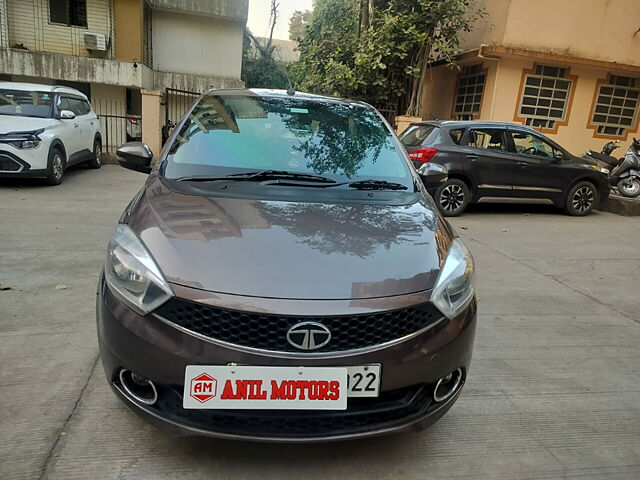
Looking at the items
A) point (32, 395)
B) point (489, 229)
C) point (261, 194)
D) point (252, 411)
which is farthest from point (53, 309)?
→ point (489, 229)

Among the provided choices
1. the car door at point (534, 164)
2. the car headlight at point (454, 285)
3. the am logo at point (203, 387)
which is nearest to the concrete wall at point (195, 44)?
the car door at point (534, 164)

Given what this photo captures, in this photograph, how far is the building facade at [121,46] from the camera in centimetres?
1464

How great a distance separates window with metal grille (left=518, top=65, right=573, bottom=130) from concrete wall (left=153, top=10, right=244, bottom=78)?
11.3 m

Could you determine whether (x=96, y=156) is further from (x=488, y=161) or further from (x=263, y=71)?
(x=263, y=71)

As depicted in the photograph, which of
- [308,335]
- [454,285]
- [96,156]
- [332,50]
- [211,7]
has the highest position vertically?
[211,7]

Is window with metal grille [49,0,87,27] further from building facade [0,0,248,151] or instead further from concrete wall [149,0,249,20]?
concrete wall [149,0,249,20]

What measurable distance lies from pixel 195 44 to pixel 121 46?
2.97m

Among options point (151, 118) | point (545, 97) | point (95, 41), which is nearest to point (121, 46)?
point (95, 41)

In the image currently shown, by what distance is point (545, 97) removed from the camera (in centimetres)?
1152

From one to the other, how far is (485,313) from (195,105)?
2686 millimetres

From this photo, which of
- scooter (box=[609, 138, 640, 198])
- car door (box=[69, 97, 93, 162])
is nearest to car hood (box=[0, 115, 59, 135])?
car door (box=[69, 97, 93, 162])

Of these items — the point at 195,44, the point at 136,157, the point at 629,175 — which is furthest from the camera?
the point at 195,44

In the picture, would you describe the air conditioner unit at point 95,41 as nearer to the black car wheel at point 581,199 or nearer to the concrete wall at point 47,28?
the concrete wall at point 47,28

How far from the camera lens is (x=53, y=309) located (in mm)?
3307
